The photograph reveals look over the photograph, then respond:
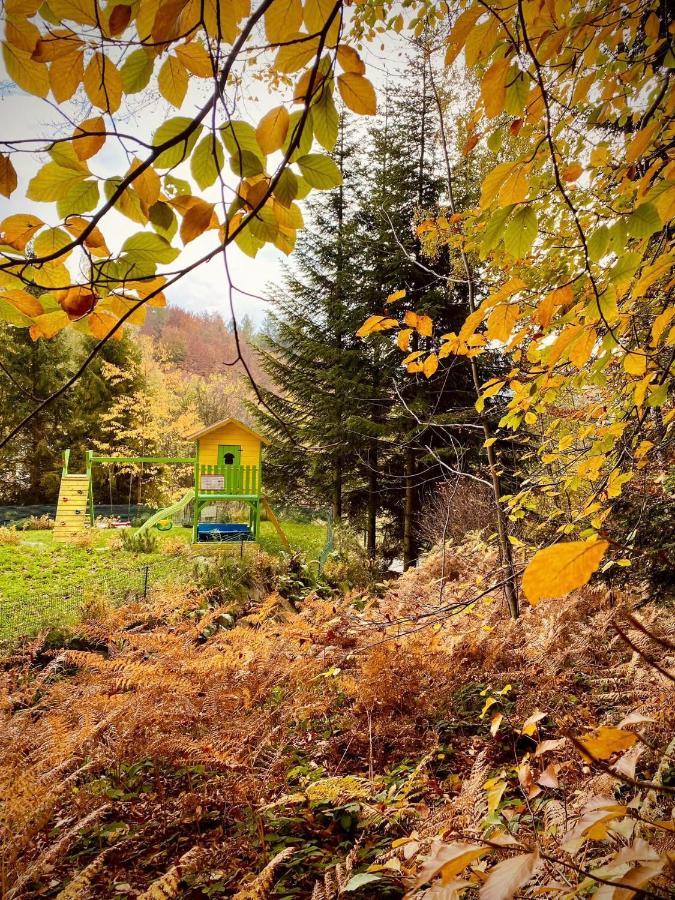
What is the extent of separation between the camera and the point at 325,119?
27.8 inches

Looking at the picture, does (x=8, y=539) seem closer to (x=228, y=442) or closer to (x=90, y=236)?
(x=228, y=442)

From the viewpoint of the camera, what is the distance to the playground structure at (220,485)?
898cm

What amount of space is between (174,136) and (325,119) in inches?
9.3

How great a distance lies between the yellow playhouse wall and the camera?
9.55 meters

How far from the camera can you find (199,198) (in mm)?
746

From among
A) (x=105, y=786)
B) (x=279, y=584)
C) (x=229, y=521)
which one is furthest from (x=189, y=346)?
(x=105, y=786)

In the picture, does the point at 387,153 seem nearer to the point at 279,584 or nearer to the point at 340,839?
the point at 279,584

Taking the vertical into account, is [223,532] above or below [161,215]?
below

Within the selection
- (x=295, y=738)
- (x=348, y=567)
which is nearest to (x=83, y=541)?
(x=348, y=567)

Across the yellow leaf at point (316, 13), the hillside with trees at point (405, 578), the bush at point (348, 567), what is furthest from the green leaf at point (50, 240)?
the bush at point (348, 567)

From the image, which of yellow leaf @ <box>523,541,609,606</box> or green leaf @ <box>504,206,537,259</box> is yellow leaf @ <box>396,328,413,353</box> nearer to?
green leaf @ <box>504,206,537,259</box>

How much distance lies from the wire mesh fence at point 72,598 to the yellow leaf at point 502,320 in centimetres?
515

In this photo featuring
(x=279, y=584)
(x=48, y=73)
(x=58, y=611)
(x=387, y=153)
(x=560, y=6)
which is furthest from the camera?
(x=387, y=153)

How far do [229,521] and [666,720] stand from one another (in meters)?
9.77
